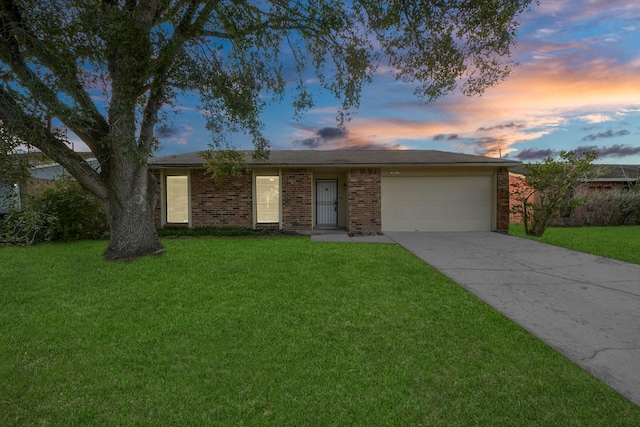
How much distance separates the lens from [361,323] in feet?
12.7

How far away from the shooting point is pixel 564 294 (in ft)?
16.2

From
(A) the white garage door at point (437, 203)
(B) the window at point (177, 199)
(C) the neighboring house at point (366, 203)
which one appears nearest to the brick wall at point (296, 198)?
(C) the neighboring house at point (366, 203)

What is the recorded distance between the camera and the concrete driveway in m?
3.09

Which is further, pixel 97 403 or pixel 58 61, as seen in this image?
pixel 58 61

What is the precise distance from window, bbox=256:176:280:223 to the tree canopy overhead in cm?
371

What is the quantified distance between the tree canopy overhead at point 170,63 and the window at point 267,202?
371cm

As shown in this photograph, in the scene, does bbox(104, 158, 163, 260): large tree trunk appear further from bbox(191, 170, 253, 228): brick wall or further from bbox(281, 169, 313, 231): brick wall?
bbox(281, 169, 313, 231): brick wall

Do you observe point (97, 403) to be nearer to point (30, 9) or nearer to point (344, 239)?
point (30, 9)

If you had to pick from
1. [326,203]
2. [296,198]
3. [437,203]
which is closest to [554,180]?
[437,203]

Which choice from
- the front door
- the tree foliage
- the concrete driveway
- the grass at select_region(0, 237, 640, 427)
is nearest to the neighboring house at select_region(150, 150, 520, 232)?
the tree foliage

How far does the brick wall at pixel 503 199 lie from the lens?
12039 mm

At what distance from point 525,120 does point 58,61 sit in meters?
14.9

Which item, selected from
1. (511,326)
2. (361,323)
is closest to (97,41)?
(361,323)

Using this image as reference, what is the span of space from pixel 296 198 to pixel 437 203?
5.29m
